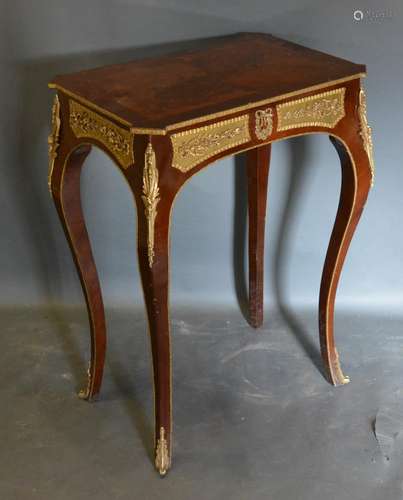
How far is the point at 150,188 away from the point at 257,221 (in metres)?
0.72

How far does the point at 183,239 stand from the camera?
87.2 inches

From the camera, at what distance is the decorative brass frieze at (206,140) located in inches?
56.2

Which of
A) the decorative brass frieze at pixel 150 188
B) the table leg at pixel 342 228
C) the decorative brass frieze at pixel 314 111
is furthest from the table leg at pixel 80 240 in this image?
the table leg at pixel 342 228

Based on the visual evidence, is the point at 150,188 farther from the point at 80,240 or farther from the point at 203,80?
the point at 80,240

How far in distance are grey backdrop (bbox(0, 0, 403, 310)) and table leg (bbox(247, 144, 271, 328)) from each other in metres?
0.09

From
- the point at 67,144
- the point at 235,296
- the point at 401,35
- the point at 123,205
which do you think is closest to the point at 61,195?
the point at 67,144

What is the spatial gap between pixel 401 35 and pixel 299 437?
3.24ft

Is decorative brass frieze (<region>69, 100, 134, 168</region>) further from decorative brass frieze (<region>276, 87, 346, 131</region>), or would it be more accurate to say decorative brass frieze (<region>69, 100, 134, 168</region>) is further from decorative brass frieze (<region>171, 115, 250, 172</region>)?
decorative brass frieze (<region>276, 87, 346, 131</region>)

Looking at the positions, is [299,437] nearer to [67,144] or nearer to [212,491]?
[212,491]

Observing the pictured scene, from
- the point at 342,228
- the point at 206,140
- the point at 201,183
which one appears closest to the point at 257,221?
the point at 201,183

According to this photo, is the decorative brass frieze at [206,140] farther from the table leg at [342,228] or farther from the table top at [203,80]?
the table leg at [342,228]

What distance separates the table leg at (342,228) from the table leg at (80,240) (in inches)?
21.5

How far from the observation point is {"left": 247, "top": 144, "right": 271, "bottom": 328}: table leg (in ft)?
6.58

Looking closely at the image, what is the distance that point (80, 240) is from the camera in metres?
1.77
